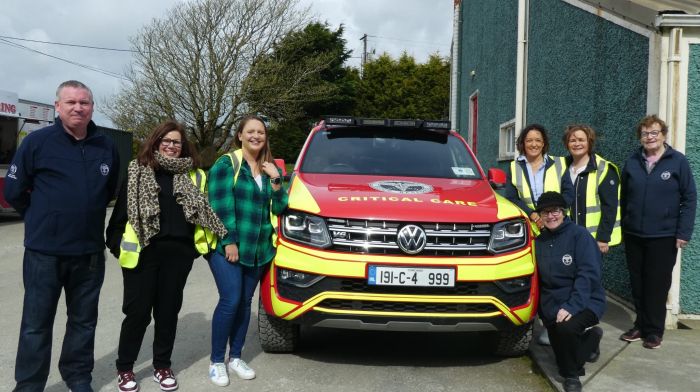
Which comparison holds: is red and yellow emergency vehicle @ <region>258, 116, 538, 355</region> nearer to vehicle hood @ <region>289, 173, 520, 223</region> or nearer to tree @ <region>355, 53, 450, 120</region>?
vehicle hood @ <region>289, 173, 520, 223</region>

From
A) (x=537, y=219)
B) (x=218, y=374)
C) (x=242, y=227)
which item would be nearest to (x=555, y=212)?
(x=537, y=219)

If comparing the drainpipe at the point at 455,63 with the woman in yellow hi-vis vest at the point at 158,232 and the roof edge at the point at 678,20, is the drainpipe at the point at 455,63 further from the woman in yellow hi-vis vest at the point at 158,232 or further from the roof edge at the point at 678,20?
the woman in yellow hi-vis vest at the point at 158,232

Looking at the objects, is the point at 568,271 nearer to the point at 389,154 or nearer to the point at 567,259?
the point at 567,259

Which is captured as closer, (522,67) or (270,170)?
(270,170)

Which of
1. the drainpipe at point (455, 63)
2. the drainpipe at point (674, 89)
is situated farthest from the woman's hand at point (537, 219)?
the drainpipe at point (455, 63)

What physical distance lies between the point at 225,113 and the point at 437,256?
76.7ft

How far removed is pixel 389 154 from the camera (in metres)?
5.18

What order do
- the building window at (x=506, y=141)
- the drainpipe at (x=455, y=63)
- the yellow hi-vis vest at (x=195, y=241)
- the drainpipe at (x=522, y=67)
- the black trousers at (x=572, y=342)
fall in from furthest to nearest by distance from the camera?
the drainpipe at (x=455, y=63) → the building window at (x=506, y=141) → the drainpipe at (x=522, y=67) → the black trousers at (x=572, y=342) → the yellow hi-vis vest at (x=195, y=241)

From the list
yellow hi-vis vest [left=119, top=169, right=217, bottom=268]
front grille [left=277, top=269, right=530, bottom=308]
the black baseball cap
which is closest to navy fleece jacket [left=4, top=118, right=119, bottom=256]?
yellow hi-vis vest [left=119, top=169, right=217, bottom=268]

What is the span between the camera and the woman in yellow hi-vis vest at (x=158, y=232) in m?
3.45

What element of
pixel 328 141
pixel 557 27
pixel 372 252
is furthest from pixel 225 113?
pixel 372 252

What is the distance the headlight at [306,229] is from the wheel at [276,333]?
0.60 metres

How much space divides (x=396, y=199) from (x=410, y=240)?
0.36m

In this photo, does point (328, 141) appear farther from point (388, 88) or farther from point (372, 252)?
point (388, 88)
